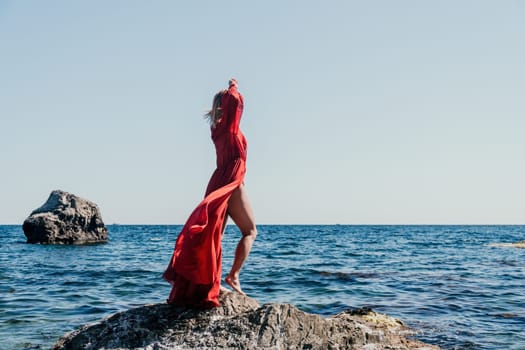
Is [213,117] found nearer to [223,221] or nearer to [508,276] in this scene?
[223,221]

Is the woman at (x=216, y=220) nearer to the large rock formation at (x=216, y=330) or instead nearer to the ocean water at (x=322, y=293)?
the large rock formation at (x=216, y=330)

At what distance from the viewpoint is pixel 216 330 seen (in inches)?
208

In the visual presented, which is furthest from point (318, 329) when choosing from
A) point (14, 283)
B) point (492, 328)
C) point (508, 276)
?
point (508, 276)

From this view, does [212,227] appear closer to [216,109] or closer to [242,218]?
[242,218]

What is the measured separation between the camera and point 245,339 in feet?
17.0

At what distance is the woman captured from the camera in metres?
5.36

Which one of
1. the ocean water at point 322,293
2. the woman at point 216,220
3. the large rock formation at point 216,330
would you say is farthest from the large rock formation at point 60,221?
the woman at point 216,220

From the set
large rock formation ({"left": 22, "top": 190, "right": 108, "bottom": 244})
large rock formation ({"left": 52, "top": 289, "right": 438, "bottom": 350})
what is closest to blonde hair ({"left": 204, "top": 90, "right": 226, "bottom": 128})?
large rock formation ({"left": 52, "top": 289, "right": 438, "bottom": 350})

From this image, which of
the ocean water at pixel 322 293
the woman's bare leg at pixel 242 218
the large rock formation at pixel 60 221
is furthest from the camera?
the large rock formation at pixel 60 221

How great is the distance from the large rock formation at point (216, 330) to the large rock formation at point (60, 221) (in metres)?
38.1

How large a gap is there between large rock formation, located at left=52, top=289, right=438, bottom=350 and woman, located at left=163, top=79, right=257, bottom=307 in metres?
0.22

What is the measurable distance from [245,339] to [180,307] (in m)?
0.85

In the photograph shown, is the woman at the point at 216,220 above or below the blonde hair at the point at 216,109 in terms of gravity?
below

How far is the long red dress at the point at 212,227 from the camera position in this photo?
535 cm
